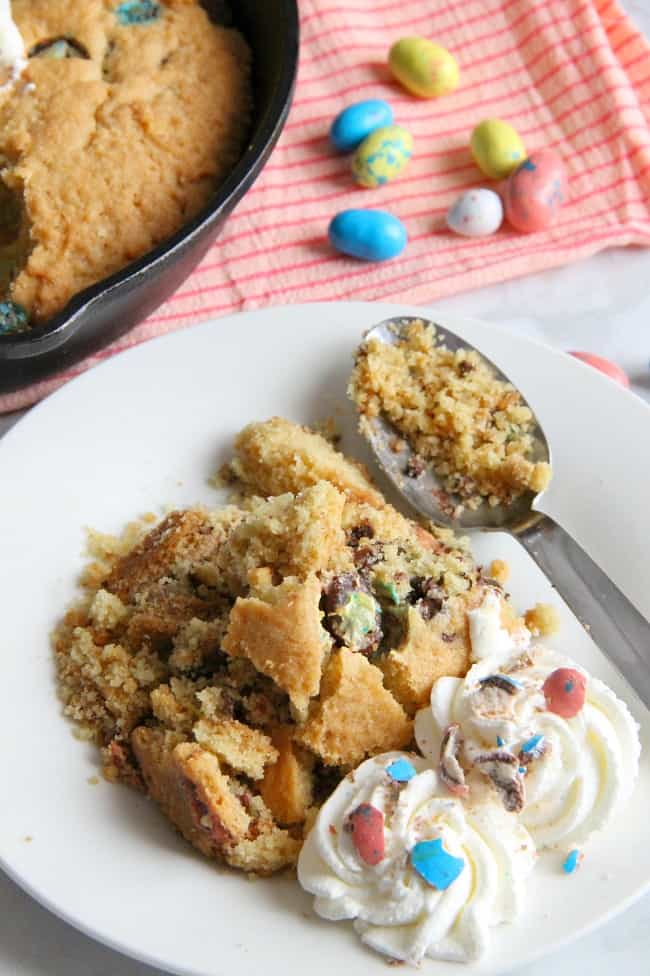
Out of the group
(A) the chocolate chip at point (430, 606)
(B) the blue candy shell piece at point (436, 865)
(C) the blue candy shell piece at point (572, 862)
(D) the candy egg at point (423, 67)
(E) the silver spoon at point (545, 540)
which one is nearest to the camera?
(B) the blue candy shell piece at point (436, 865)

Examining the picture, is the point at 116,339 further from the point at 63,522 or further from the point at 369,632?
the point at 369,632

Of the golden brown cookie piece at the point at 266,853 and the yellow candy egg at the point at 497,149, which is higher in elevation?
the yellow candy egg at the point at 497,149

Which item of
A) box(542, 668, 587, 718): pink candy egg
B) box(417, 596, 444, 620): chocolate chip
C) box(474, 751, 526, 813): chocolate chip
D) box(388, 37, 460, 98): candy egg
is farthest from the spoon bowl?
box(388, 37, 460, 98): candy egg

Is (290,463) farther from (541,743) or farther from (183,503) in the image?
(541,743)

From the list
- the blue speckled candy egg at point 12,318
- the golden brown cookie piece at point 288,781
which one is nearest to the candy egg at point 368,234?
the blue speckled candy egg at point 12,318

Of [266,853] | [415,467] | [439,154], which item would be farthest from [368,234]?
[266,853]

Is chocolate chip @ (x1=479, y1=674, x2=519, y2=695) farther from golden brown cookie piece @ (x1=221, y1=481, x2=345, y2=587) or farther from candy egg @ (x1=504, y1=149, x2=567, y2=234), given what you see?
candy egg @ (x1=504, y1=149, x2=567, y2=234)

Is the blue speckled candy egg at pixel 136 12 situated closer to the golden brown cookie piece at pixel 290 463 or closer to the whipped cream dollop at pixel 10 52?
the whipped cream dollop at pixel 10 52

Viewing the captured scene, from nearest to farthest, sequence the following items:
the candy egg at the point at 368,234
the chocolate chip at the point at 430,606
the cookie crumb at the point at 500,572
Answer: the chocolate chip at the point at 430,606, the cookie crumb at the point at 500,572, the candy egg at the point at 368,234
